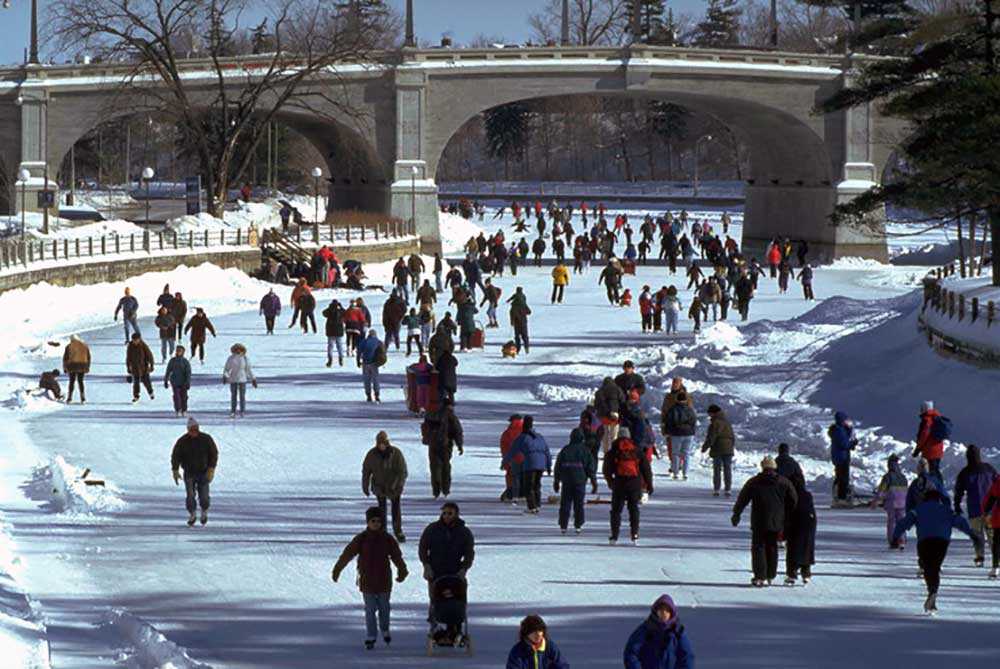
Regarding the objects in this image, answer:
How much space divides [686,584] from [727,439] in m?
4.32

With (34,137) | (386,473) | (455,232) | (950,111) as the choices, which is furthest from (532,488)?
(455,232)

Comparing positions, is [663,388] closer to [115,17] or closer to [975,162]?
[975,162]

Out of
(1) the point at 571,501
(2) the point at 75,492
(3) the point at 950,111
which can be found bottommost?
(2) the point at 75,492

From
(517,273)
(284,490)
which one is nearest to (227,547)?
(284,490)

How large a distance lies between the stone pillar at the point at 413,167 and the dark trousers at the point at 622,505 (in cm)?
4817

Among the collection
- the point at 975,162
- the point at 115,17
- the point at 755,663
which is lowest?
the point at 755,663

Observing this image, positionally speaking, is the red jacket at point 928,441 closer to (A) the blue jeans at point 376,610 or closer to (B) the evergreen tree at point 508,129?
(A) the blue jeans at point 376,610

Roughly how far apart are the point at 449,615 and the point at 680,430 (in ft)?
27.4

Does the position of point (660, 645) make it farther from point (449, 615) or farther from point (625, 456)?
point (625, 456)

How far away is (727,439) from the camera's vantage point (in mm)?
19703

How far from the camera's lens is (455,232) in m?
75.6

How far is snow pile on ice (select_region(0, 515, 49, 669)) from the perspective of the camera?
511 inches

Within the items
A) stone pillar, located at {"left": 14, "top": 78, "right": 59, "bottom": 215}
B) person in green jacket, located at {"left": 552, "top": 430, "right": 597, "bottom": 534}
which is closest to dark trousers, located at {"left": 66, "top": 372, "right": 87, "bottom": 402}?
Answer: person in green jacket, located at {"left": 552, "top": 430, "right": 597, "bottom": 534}

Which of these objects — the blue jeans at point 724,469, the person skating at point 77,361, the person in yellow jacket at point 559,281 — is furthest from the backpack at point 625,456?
the person in yellow jacket at point 559,281
